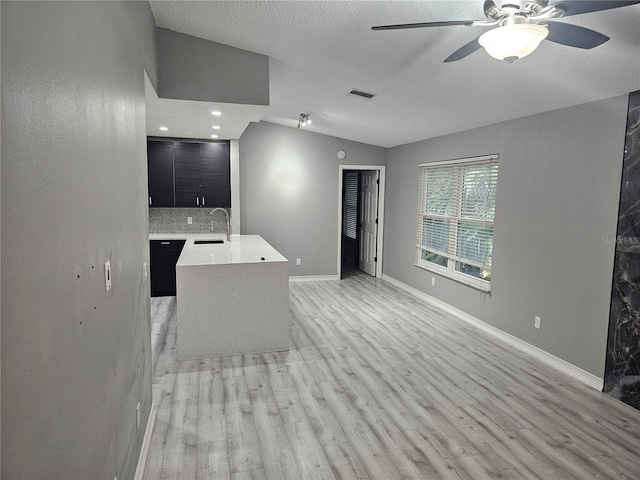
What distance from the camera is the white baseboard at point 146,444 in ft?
7.13

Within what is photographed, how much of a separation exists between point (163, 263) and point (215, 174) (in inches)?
61.9

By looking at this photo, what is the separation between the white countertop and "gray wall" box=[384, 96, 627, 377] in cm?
247

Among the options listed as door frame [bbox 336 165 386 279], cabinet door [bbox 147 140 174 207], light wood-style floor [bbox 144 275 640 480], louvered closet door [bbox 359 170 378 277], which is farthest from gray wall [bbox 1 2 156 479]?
louvered closet door [bbox 359 170 378 277]

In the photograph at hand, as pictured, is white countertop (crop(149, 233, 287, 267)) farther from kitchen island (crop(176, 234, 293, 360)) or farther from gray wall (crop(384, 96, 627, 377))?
gray wall (crop(384, 96, 627, 377))

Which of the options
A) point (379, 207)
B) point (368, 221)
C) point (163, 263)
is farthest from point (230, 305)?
point (368, 221)

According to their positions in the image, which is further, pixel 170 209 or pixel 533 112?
pixel 170 209

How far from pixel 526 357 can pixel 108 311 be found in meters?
3.84

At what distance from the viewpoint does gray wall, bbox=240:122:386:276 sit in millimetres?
6691

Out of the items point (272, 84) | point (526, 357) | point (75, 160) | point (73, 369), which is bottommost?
point (526, 357)

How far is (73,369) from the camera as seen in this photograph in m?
1.16

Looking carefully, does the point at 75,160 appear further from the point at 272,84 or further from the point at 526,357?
the point at 526,357

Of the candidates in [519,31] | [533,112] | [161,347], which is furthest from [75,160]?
[533,112]

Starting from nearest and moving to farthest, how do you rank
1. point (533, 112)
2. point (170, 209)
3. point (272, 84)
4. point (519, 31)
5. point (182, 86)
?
1. point (519, 31)
2. point (182, 86)
3. point (533, 112)
4. point (272, 84)
5. point (170, 209)

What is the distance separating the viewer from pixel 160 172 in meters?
6.04
